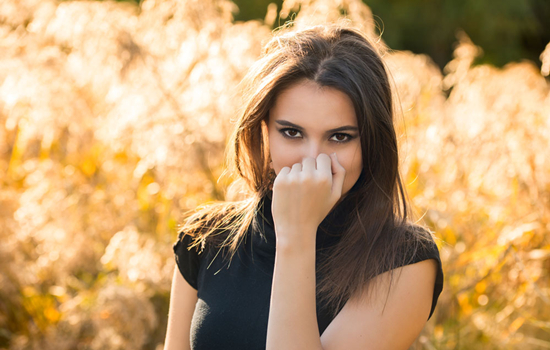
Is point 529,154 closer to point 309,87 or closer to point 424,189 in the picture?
point 424,189

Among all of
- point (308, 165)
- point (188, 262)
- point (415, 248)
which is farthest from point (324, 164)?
point (188, 262)

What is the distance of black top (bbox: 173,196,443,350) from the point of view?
4.36 feet

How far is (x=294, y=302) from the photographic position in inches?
44.6

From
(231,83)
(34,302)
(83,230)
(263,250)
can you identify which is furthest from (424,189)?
(34,302)

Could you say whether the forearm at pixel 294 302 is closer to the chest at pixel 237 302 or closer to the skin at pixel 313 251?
the skin at pixel 313 251

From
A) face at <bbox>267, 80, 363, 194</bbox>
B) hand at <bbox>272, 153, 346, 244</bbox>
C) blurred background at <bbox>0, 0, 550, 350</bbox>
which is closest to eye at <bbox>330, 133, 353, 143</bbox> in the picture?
face at <bbox>267, 80, 363, 194</bbox>

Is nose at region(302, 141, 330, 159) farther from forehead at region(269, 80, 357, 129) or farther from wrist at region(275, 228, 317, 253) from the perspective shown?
wrist at region(275, 228, 317, 253)

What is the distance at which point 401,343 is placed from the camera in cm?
122

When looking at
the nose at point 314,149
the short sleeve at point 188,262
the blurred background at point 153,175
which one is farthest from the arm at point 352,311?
the blurred background at point 153,175

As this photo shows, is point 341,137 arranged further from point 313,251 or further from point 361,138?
point 313,251

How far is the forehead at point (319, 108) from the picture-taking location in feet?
4.23

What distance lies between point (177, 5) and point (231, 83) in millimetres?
460

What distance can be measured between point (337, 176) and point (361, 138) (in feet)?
0.43

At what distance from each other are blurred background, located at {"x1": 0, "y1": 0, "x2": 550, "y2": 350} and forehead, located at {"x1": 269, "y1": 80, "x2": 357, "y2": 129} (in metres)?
1.08
